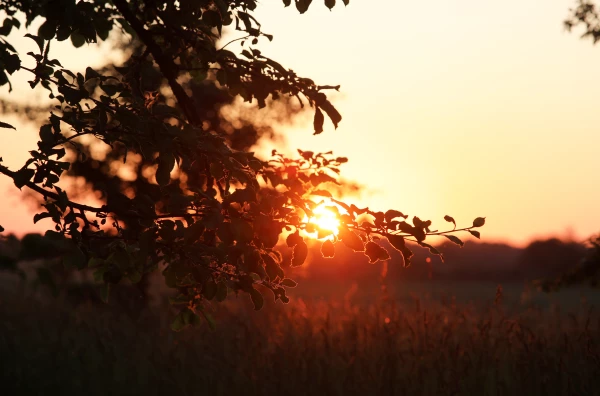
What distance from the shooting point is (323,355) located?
28.1ft

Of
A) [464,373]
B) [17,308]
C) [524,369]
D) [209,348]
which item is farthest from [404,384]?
[17,308]

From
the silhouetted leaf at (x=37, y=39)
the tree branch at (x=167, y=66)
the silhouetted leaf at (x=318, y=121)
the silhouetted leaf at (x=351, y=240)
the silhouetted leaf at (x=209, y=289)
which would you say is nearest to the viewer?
the silhouetted leaf at (x=351, y=240)

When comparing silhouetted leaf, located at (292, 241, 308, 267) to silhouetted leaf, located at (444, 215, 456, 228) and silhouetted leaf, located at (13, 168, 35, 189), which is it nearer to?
silhouetted leaf, located at (444, 215, 456, 228)

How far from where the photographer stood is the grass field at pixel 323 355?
767 cm

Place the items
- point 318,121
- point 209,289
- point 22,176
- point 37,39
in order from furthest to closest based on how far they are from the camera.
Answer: point 318,121
point 37,39
point 209,289
point 22,176

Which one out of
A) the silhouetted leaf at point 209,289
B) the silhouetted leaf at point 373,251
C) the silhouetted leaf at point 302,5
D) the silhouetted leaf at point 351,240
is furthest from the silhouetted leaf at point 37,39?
the silhouetted leaf at point 373,251

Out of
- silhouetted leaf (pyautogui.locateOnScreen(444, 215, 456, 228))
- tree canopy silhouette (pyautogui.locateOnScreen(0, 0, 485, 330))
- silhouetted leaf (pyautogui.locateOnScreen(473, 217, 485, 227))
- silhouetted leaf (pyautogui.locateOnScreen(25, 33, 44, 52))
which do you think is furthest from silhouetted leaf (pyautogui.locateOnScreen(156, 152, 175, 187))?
silhouetted leaf (pyautogui.locateOnScreen(473, 217, 485, 227))

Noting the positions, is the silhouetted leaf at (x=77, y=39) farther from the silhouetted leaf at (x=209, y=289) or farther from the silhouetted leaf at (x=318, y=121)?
the silhouetted leaf at (x=209, y=289)

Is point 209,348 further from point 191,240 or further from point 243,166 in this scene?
point 191,240

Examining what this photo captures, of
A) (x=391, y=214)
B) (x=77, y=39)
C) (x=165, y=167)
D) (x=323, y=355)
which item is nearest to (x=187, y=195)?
(x=165, y=167)

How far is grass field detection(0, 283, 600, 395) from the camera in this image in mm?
7668

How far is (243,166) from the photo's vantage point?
494 centimetres

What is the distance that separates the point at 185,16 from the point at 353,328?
4732 millimetres

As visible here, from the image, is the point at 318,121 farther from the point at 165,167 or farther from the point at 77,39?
the point at 77,39
